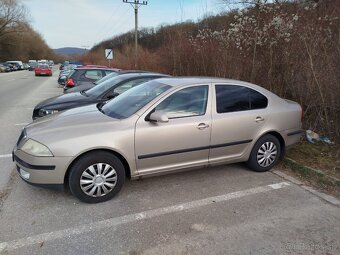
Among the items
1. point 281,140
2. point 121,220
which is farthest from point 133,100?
point 281,140

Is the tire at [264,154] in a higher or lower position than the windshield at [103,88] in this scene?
lower

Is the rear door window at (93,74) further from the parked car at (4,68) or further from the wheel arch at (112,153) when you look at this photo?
the parked car at (4,68)

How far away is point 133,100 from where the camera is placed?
4.52m

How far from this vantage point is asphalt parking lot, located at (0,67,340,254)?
3047 mm

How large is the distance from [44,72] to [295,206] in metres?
37.0

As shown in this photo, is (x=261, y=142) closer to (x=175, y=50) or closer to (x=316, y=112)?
(x=316, y=112)

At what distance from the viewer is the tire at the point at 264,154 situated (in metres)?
4.84

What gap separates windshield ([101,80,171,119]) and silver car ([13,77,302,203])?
0.06ft

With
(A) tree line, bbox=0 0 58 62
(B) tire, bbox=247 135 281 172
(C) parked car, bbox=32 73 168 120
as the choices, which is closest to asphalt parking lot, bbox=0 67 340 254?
(B) tire, bbox=247 135 281 172

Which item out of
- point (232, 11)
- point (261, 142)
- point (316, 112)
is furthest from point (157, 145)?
point (232, 11)

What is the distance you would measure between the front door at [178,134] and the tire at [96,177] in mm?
315

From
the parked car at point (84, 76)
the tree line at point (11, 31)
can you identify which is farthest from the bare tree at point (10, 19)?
the parked car at point (84, 76)

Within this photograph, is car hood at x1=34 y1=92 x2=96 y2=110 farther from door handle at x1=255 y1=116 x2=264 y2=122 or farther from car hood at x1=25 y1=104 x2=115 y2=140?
door handle at x1=255 y1=116 x2=264 y2=122

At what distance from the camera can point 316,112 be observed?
6.64 metres
